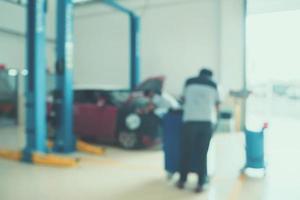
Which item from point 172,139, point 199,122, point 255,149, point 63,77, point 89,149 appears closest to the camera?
point 199,122

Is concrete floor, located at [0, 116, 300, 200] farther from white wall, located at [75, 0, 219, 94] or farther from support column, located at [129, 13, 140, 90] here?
white wall, located at [75, 0, 219, 94]

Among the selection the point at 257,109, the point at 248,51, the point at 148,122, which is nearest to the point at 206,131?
the point at 148,122

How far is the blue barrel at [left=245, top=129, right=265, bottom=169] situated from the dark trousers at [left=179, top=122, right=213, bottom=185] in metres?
0.96

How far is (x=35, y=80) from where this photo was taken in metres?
5.03

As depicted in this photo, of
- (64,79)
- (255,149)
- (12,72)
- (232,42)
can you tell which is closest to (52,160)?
(64,79)

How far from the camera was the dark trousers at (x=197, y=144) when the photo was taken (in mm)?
3695

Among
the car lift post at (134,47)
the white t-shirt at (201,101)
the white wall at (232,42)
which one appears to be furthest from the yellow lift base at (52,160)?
the white wall at (232,42)

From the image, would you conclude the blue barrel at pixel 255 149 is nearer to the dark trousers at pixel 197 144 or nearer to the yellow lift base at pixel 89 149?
the dark trousers at pixel 197 144

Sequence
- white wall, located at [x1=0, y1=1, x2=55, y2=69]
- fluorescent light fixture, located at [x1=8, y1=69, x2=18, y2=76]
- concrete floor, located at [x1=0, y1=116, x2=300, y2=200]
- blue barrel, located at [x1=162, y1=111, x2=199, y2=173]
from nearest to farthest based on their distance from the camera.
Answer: concrete floor, located at [x1=0, y1=116, x2=300, y2=200], blue barrel, located at [x1=162, y1=111, x2=199, y2=173], white wall, located at [x1=0, y1=1, x2=55, y2=69], fluorescent light fixture, located at [x1=8, y1=69, x2=18, y2=76]

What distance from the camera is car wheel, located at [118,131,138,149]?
6.06 m

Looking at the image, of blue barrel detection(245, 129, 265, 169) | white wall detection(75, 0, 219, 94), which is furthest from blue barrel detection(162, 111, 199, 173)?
white wall detection(75, 0, 219, 94)

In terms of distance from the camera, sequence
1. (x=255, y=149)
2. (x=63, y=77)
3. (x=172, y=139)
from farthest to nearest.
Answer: (x=63, y=77) < (x=255, y=149) < (x=172, y=139)

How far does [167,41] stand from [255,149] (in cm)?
625

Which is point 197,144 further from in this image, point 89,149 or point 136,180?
point 89,149
